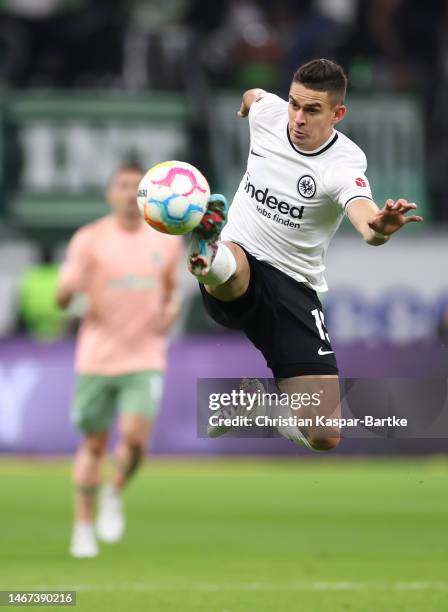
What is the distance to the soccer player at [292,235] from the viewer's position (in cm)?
786

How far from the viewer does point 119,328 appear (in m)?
11.2

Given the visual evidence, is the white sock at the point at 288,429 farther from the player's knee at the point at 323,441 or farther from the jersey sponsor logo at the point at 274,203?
the jersey sponsor logo at the point at 274,203

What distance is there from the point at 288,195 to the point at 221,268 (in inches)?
24.2

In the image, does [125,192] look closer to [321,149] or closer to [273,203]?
[273,203]

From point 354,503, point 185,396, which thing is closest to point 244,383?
point 354,503

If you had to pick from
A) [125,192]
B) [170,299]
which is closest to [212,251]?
[125,192]

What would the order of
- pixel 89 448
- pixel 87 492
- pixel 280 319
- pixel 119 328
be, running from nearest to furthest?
1. pixel 280 319
2. pixel 87 492
3. pixel 89 448
4. pixel 119 328

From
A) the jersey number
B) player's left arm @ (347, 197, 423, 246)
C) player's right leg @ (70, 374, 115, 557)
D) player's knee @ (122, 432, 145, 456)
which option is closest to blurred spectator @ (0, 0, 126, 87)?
player's right leg @ (70, 374, 115, 557)

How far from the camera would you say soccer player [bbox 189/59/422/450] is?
7.86m

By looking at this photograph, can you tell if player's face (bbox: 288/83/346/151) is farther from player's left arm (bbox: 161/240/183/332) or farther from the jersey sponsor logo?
player's left arm (bbox: 161/240/183/332)

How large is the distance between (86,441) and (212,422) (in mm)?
2877

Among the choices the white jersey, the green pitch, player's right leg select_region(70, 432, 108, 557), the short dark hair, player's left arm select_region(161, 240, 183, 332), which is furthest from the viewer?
player's left arm select_region(161, 240, 183, 332)

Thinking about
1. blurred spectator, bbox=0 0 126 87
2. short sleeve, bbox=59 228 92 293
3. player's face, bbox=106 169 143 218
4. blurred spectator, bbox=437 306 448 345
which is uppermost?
blurred spectator, bbox=0 0 126 87

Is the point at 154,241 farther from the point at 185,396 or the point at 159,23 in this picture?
the point at 159,23
